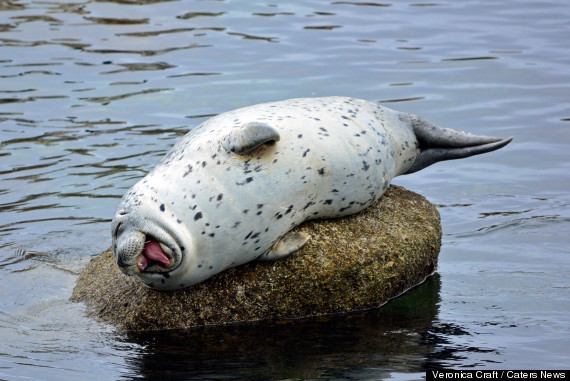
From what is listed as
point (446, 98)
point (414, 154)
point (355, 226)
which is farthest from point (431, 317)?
point (446, 98)

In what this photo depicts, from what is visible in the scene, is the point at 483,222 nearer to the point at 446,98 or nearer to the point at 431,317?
the point at 431,317

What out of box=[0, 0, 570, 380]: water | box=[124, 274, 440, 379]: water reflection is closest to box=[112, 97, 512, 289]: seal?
box=[124, 274, 440, 379]: water reflection

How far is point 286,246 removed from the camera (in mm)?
6633

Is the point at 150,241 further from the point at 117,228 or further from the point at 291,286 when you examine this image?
the point at 291,286

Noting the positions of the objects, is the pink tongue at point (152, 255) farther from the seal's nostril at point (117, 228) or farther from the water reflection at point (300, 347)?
the water reflection at point (300, 347)

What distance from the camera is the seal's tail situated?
799cm

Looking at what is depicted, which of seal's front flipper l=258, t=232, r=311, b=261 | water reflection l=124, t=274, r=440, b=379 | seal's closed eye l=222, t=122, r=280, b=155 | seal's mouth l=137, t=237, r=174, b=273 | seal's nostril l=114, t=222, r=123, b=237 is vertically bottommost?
water reflection l=124, t=274, r=440, b=379

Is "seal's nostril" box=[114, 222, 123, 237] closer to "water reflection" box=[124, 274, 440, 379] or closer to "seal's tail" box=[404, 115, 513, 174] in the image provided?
"water reflection" box=[124, 274, 440, 379]

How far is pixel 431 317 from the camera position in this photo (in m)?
6.70

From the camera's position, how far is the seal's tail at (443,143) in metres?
7.99

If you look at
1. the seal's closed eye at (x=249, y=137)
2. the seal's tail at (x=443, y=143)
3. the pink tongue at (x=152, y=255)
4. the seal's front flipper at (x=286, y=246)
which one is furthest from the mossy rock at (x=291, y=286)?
the seal's tail at (x=443, y=143)

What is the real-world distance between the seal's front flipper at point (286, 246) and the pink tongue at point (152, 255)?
0.76 m

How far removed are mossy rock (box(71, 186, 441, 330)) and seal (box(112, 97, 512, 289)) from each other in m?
0.13

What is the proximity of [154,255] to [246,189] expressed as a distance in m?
0.77
